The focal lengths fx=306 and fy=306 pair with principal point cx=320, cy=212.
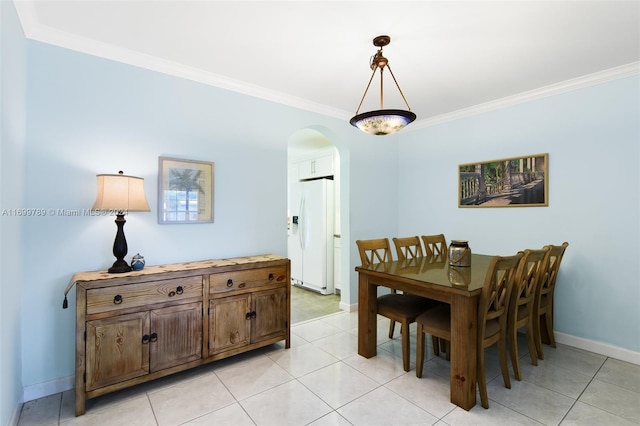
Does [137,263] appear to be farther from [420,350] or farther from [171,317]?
[420,350]

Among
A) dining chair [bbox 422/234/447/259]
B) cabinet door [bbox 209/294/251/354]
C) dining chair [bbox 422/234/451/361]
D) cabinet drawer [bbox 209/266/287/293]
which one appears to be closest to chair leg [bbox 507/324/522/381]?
dining chair [bbox 422/234/451/361]

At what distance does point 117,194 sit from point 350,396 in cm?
214

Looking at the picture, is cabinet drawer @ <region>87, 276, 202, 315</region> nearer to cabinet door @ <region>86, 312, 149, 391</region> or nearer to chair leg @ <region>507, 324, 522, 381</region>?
cabinet door @ <region>86, 312, 149, 391</region>

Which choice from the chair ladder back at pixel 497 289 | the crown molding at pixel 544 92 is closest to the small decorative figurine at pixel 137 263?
the chair ladder back at pixel 497 289

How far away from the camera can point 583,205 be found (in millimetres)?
2879

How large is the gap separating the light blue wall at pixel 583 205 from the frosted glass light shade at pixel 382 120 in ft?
6.14

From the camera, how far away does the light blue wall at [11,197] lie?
5.22 feet

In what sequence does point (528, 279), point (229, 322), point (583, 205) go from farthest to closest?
point (583, 205) < point (229, 322) < point (528, 279)

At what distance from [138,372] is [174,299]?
0.52 meters

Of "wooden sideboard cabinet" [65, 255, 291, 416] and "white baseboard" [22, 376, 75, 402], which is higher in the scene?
"wooden sideboard cabinet" [65, 255, 291, 416]

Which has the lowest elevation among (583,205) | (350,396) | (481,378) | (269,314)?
(350,396)

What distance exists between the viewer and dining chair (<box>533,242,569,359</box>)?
2.58m

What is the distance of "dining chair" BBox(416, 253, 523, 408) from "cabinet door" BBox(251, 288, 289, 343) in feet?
3.93

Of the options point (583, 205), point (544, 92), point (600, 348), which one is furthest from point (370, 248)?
point (544, 92)
